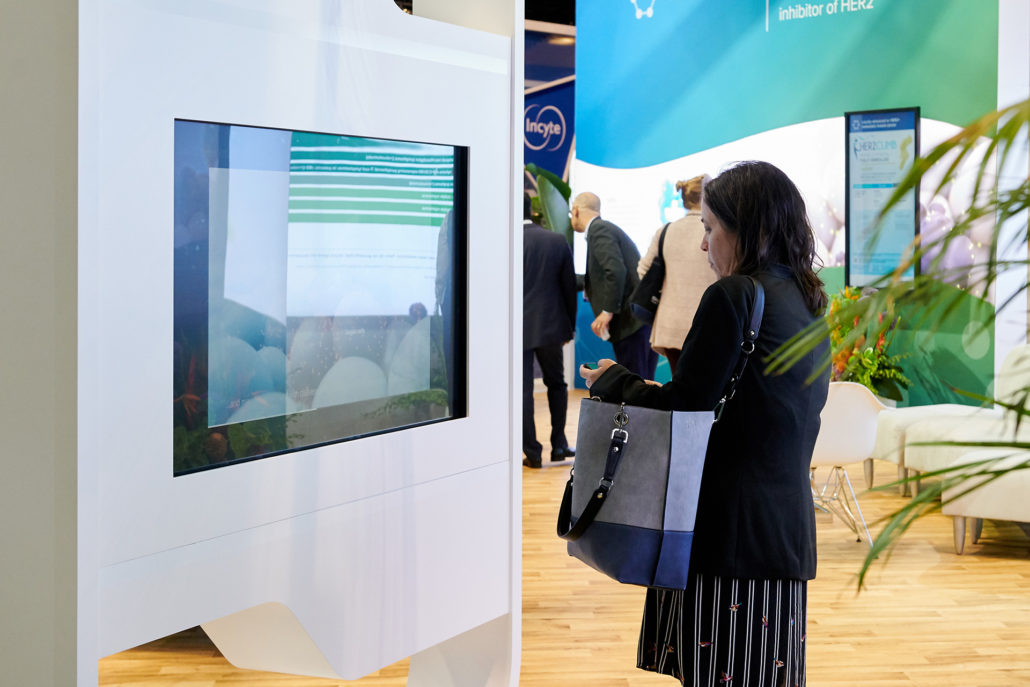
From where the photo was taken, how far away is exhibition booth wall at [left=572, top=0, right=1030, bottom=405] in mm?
6078

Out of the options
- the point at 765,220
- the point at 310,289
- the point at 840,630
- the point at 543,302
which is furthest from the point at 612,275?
the point at 310,289

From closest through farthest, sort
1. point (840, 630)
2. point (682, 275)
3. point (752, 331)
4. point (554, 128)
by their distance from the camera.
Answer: point (752, 331)
point (840, 630)
point (682, 275)
point (554, 128)

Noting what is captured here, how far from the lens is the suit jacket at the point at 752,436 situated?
174 centimetres

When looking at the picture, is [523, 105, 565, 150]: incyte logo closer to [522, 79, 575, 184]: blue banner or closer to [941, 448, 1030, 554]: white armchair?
[522, 79, 575, 184]: blue banner

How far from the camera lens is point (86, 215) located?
1.21 m

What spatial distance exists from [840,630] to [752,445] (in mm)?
1956

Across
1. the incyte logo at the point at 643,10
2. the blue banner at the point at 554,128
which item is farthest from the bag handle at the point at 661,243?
the blue banner at the point at 554,128

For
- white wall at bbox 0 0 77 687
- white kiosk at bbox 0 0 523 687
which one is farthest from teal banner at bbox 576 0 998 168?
white wall at bbox 0 0 77 687

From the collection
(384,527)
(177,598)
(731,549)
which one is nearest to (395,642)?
(384,527)

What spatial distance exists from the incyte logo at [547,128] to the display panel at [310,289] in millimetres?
9202

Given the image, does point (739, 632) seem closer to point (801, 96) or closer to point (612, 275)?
point (612, 275)

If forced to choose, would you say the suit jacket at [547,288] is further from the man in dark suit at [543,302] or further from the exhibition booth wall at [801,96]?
the exhibition booth wall at [801,96]

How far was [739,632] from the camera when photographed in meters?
1.84

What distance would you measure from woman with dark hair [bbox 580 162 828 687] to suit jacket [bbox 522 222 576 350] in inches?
167
